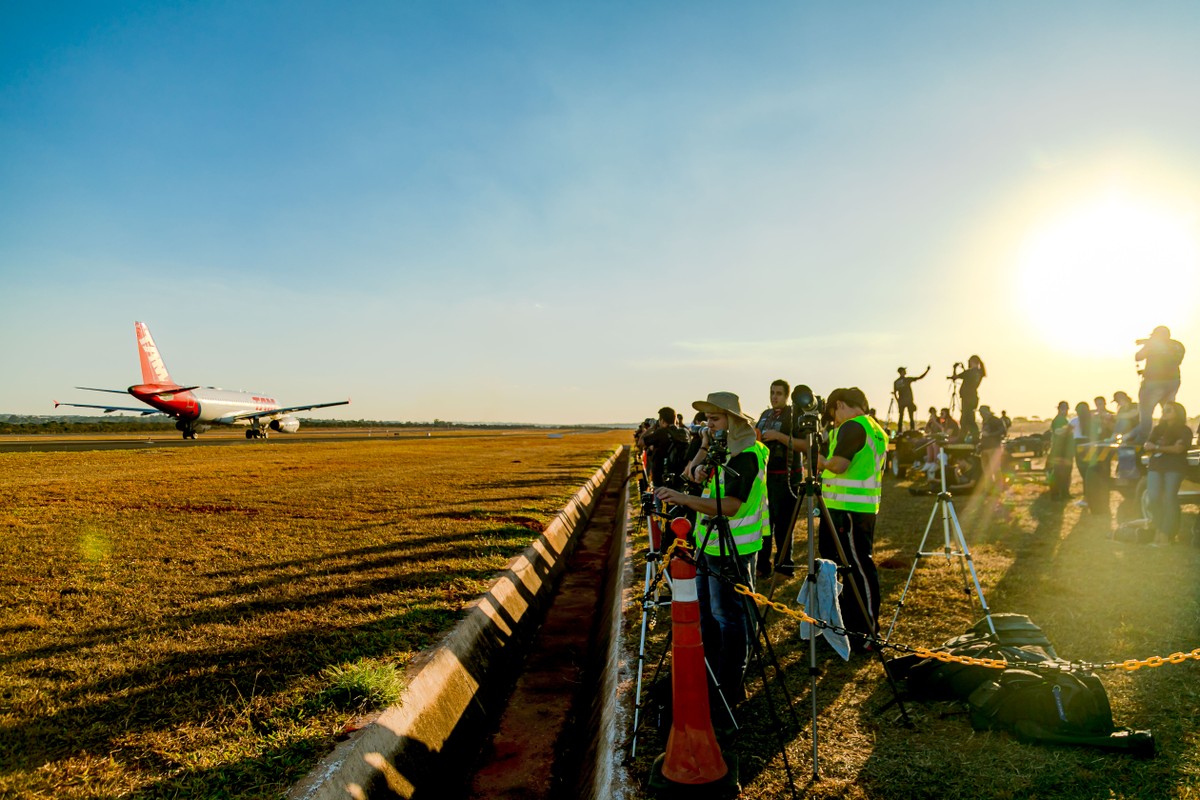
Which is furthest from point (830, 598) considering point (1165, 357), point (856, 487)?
point (1165, 357)

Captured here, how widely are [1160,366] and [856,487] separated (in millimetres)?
6722

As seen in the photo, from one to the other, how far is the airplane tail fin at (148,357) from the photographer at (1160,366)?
55078 mm

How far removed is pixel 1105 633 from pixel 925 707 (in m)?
2.44

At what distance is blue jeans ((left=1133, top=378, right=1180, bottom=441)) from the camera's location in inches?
346

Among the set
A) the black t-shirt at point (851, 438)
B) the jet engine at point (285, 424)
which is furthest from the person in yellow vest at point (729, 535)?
the jet engine at point (285, 424)

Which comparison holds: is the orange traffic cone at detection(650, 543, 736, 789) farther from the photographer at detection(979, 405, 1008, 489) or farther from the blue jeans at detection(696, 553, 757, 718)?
the photographer at detection(979, 405, 1008, 489)

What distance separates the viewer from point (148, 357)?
4650cm

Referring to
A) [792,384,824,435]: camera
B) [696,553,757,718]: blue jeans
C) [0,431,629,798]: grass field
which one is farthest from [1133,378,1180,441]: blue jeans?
[0,431,629,798]: grass field

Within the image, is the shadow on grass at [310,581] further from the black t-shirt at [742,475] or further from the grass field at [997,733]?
the black t-shirt at [742,475]

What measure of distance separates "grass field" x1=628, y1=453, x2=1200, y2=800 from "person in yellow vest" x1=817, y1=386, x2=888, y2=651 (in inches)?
28.2

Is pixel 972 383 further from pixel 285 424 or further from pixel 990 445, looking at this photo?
pixel 285 424

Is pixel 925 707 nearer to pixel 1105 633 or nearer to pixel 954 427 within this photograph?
pixel 1105 633

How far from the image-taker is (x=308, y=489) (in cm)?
1636

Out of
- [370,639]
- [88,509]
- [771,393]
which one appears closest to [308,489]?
[88,509]
